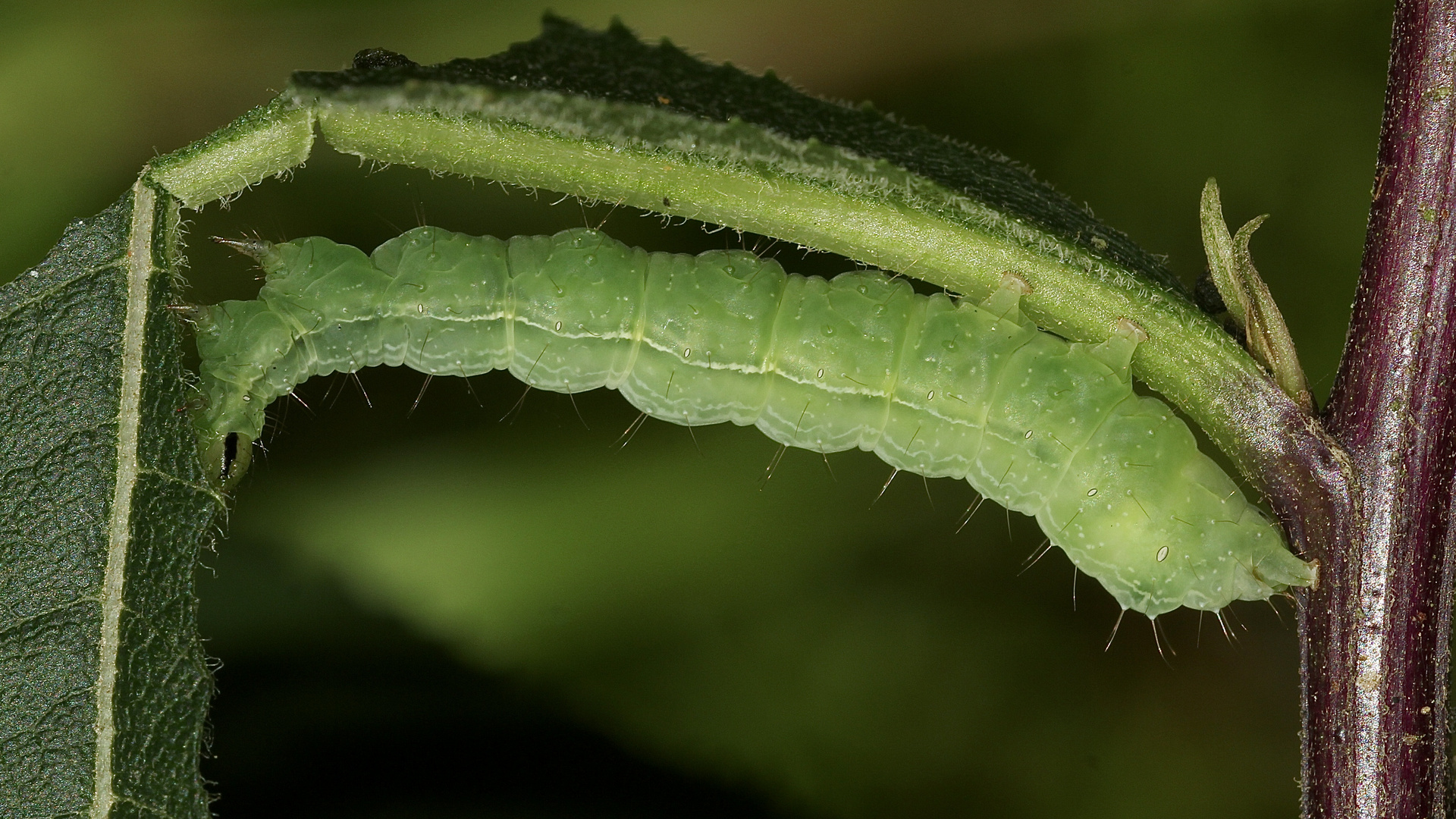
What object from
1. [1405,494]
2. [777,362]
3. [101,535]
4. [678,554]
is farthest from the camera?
[678,554]

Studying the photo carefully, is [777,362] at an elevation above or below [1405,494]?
above

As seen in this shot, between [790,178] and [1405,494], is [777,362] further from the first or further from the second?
[1405,494]

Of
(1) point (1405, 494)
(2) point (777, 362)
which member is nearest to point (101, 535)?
(2) point (777, 362)

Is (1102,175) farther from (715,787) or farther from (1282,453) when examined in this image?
(715,787)

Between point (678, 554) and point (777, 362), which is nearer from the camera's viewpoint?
point (777, 362)

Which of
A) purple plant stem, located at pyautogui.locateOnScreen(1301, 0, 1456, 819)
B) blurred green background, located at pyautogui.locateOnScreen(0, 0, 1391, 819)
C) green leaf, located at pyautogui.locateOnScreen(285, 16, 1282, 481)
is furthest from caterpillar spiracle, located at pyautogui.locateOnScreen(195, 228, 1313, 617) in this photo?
blurred green background, located at pyautogui.locateOnScreen(0, 0, 1391, 819)

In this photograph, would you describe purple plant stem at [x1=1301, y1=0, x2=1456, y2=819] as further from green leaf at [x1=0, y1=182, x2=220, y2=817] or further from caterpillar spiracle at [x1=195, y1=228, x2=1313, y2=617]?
green leaf at [x1=0, y1=182, x2=220, y2=817]

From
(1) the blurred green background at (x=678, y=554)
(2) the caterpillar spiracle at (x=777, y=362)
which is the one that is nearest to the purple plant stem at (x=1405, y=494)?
(2) the caterpillar spiracle at (x=777, y=362)
